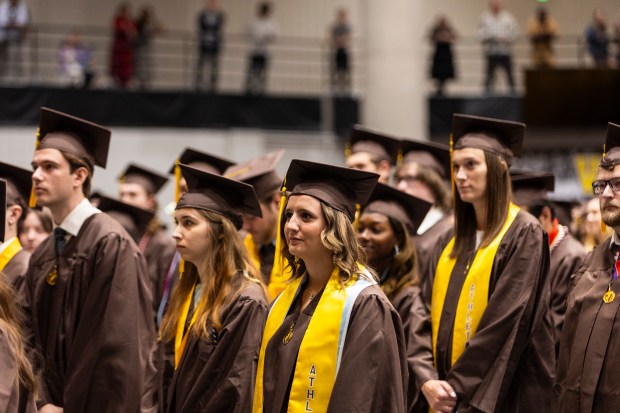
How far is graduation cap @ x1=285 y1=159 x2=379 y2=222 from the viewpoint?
4.65m

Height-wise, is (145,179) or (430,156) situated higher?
(430,156)

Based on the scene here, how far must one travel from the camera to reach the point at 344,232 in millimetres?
4566

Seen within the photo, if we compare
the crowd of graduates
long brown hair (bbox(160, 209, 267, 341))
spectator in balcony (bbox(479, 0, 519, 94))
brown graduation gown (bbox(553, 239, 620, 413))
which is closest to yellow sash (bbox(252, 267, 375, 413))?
the crowd of graduates

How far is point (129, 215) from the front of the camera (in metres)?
7.65

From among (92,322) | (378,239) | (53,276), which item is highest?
(378,239)

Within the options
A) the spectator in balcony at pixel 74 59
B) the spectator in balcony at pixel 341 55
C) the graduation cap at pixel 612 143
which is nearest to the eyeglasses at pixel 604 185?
the graduation cap at pixel 612 143

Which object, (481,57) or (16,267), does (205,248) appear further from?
(481,57)

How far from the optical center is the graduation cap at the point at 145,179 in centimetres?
886

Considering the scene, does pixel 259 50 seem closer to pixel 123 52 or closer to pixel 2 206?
pixel 123 52

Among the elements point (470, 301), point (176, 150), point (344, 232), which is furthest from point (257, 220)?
point (176, 150)

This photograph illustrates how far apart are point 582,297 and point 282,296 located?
1442 millimetres

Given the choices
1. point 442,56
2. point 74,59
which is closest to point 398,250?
point 442,56

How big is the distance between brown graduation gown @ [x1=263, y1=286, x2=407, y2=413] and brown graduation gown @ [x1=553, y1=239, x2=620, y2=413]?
930 mm

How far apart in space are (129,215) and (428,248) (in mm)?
2215
